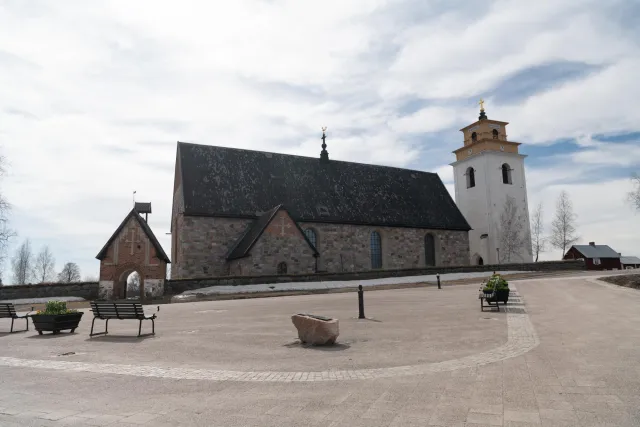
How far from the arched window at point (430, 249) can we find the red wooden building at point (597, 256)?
1593 inches

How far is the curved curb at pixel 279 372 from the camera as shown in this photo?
7.20m

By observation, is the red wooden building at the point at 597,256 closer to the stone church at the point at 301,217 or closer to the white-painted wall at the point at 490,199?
the white-painted wall at the point at 490,199

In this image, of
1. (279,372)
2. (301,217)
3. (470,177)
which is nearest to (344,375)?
(279,372)

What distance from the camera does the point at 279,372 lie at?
7625 millimetres

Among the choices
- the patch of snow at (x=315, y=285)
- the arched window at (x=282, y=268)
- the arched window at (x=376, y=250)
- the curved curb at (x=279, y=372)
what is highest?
the arched window at (x=376, y=250)

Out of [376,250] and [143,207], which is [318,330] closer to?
[143,207]

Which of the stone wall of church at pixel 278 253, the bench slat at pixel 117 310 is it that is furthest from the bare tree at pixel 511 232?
the bench slat at pixel 117 310

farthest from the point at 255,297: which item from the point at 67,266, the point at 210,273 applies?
the point at 67,266

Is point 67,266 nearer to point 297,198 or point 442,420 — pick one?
point 297,198

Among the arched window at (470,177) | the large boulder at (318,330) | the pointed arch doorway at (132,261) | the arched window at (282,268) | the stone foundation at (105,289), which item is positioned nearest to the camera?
the large boulder at (318,330)

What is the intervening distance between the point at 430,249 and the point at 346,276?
15.8 metres

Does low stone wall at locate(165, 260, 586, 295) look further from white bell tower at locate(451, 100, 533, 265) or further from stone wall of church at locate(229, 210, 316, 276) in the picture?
white bell tower at locate(451, 100, 533, 265)

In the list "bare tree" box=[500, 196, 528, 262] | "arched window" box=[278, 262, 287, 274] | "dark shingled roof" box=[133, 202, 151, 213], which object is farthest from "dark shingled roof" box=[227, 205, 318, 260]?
"bare tree" box=[500, 196, 528, 262]

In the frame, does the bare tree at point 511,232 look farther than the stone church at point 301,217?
Yes
